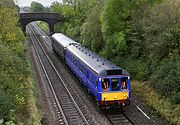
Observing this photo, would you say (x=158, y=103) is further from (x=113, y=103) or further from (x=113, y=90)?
(x=113, y=90)

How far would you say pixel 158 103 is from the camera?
21656mm

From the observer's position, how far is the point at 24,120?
17.1 m

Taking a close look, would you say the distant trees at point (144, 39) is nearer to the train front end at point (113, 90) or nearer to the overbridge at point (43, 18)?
the train front end at point (113, 90)

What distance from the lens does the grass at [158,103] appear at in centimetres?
1955

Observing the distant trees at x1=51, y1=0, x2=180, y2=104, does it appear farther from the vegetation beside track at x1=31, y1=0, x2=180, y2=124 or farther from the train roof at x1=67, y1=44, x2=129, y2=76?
the train roof at x1=67, y1=44, x2=129, y2=76

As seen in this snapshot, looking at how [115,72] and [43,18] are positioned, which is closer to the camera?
[115,72]

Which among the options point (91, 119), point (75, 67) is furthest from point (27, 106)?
point (75, 67)

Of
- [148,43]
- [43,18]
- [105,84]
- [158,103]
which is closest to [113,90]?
[105,84]

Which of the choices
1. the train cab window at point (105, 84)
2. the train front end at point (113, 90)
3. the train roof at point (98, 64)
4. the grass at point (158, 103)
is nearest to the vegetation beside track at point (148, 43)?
the grass at point (158, 103)

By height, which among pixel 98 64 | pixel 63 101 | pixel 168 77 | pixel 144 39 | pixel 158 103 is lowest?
pixel 63 101

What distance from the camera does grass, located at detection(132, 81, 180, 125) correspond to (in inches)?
770

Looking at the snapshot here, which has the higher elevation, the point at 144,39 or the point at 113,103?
the point at 144,39

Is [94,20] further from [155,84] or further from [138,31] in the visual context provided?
[155,84]

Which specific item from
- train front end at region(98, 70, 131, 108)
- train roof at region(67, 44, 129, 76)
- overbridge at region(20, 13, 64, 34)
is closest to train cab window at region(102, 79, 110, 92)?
train front end at region(98, 70, 131, 108)
